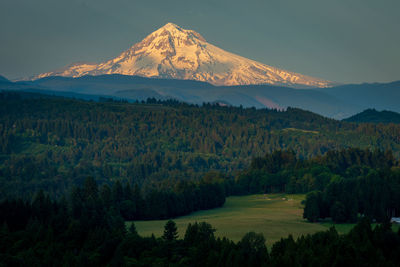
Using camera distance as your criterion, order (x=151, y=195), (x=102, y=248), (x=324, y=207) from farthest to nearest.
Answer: (x=151, y=195) → (x=324, y=207) → (x=102, y=248)

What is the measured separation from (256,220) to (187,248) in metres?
38.2

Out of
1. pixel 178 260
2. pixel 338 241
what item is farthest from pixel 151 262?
pixel 338 241

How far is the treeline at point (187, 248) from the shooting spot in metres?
69.8

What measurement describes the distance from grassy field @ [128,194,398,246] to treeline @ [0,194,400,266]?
38.2 ft

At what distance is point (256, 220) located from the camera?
117 m

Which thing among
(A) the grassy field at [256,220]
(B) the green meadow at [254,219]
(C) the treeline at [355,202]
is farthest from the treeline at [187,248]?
(C) the treeline at [355,202]

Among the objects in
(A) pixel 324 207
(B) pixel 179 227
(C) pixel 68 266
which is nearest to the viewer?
(C) pixel 68 266

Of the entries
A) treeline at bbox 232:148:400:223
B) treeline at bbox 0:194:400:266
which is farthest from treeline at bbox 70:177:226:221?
treeline at bbox 0:194:400:266

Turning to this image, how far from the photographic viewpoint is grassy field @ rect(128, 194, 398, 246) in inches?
3969

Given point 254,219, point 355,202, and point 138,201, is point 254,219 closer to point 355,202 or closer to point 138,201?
point 355,202

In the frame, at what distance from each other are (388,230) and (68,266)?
136 ft

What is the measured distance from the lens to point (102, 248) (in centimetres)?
8206

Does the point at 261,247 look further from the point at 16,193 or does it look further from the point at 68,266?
the point at 16,193

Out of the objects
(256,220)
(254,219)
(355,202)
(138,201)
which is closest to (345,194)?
(355,202)
